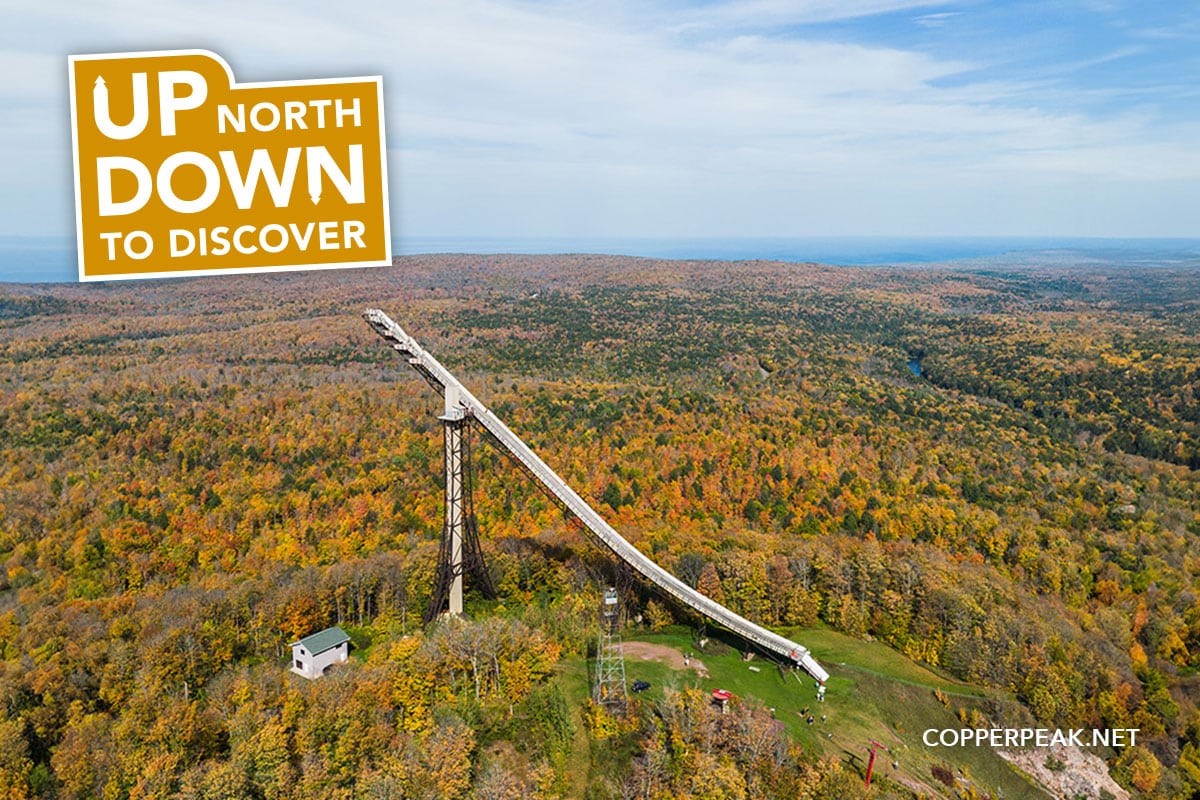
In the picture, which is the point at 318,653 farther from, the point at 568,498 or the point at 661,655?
the point at 661,655

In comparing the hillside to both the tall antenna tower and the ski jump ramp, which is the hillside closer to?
the tall antenna tower

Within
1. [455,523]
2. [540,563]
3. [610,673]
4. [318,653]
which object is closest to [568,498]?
[455,523]

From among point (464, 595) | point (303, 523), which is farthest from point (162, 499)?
point (464, 595)

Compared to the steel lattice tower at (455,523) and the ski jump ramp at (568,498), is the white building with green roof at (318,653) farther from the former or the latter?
the ski jump ramp at (568,498)

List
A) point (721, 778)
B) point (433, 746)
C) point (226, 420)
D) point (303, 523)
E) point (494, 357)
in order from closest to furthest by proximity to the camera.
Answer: point (721, 778) < point (433, 746) < point (303, 523) < point (226, 420) < point (494, 357)

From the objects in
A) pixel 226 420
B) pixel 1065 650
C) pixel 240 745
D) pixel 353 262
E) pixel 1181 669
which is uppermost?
pixel 353 262

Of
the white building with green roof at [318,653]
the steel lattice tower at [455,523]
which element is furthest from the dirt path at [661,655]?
the white building with green roof at [318,653]

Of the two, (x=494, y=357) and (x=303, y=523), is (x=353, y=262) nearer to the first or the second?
(x=303, y=523)
